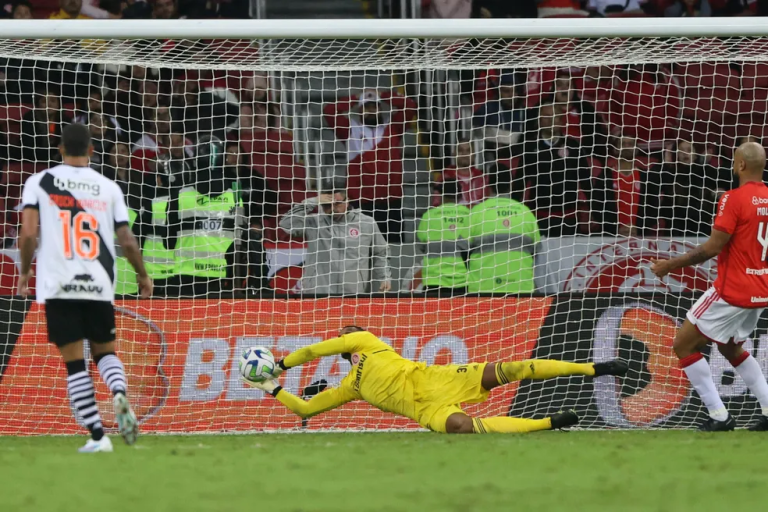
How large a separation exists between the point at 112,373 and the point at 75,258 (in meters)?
0.70

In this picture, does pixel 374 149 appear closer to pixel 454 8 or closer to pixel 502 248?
pixel 502 248

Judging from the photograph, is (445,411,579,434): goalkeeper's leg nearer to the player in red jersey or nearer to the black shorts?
the player in red jersey

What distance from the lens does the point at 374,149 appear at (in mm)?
11430

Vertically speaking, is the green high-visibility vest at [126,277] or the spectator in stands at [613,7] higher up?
the spectator in stands at [613,7]

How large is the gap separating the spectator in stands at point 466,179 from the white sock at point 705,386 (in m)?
3.07

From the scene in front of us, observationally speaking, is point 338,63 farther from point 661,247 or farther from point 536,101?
point 661,247

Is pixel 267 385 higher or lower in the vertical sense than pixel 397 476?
lower

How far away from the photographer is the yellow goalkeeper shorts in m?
8.67

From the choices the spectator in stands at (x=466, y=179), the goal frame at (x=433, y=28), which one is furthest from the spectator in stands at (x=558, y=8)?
the goal frame at (x=433, y=28)

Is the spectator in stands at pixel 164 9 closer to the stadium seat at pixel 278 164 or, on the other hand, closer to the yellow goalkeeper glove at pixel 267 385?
the stadium seat at pixel 278 164

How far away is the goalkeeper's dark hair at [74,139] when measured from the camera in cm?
671

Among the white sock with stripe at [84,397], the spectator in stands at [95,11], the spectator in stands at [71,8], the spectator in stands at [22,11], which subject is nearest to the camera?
the white sock with stripe at [84,397]

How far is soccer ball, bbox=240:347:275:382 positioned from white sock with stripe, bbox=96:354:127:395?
1.93m

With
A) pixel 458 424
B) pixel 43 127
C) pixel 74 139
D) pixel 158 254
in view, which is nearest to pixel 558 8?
pixel 158 254
